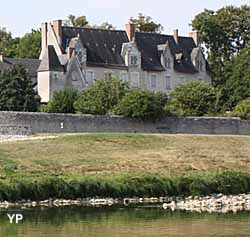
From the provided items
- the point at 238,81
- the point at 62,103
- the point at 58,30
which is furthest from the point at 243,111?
the point at 58,30

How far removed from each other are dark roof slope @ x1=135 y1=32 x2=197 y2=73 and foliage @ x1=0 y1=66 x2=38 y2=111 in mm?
18140

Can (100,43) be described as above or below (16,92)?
above

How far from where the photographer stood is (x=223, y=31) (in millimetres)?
94500

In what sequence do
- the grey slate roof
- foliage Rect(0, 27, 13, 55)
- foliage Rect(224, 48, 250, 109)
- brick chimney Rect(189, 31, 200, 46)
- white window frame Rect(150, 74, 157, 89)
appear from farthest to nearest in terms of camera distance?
foliage Rect(0, 27, 13, 55), brick chimney Rect(189, 31, 200, 46), white window frame Rect(150, 74, 157, 89), foliage Rect(224, 48, 250, 109), the grey slate roof

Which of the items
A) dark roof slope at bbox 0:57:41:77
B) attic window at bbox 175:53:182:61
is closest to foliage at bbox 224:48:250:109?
attic window at bbox 175:53:182:61

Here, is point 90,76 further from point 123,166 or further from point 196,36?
point 123,166

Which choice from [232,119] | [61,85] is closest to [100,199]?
[232,119]

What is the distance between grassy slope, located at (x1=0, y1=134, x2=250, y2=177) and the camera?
167 ft

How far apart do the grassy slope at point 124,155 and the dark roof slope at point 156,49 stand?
27458mm

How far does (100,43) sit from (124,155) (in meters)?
A: 32.1

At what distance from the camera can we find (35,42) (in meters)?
100

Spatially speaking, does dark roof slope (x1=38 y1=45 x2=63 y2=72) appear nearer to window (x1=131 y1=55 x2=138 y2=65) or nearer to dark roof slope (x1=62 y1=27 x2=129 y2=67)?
dark roof slope (x1=62 y1=27 x2=129 y2=67)

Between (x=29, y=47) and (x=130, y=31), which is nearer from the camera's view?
(x=130, y=31)

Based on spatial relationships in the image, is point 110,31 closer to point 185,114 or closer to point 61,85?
point 61,85
